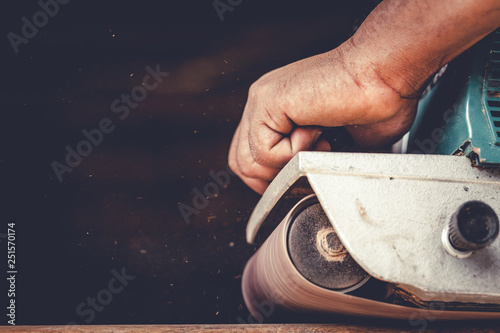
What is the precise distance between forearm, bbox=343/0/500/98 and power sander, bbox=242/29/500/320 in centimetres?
14

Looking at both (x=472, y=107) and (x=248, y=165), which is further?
(x=248, y=165)

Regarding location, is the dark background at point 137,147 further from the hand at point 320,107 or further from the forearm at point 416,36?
the forearm at point 416,36

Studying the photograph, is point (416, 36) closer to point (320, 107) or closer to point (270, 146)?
point (320, 107)

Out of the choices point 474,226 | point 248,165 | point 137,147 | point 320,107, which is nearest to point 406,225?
point 474,226

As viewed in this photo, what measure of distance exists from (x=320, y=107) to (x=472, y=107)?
346mm

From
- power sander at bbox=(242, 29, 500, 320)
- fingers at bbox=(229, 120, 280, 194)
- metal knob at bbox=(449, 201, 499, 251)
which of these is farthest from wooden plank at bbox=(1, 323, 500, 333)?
fingers at bbox=(229, 120, 280, 194)

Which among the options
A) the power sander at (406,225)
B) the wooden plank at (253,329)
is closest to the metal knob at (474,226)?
the power sander at (406,225)

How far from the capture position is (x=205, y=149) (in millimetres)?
1444

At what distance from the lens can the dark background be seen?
1.30 metres

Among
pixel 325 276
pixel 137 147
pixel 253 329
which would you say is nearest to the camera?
pixel 325 276

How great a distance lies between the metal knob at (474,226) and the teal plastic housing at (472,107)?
0.17m

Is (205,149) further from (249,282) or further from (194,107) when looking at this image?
(249,282)

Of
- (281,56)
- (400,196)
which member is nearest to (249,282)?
(400,196)

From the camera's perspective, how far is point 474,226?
23.8 inches
